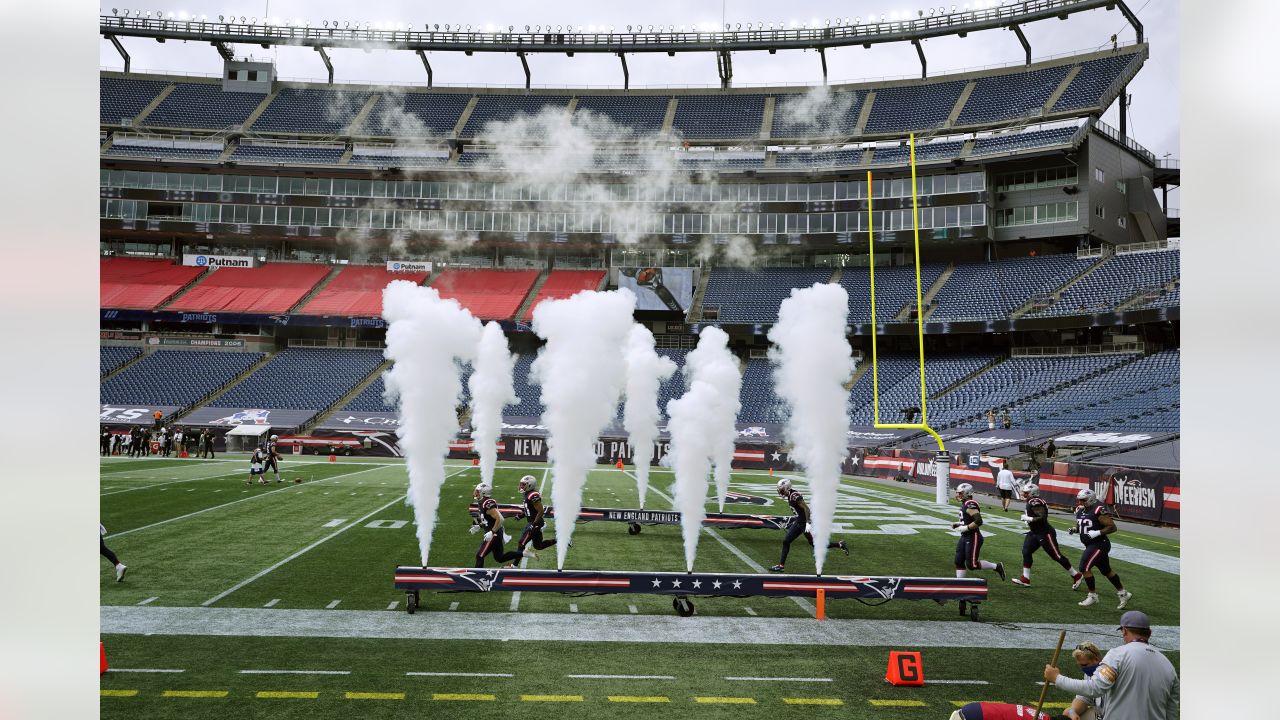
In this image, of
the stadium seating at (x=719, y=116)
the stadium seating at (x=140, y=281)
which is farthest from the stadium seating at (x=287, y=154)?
the stadium seating at (x=719, y=116)

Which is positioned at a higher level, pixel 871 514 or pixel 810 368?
pixel 810 368

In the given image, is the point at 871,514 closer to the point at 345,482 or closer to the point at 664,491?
the point at 664,491

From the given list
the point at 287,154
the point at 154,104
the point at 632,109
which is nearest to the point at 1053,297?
the point at 632,109

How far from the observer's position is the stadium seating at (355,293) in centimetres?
5619

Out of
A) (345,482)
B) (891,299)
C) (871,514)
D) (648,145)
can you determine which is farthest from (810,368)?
(648,145)

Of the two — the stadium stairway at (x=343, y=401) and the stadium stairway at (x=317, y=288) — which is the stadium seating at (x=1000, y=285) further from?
the stadium stairway at (x=317, y=288)

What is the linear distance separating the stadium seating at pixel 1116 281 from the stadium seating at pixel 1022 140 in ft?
25.3

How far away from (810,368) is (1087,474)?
16030 millimetres

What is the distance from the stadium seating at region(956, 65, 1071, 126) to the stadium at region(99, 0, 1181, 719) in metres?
0.29

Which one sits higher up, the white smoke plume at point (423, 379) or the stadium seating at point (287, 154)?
the stadium seating at point (287, 154)

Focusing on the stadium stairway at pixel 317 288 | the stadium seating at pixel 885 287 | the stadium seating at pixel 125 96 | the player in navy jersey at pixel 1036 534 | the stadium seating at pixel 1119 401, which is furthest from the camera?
the stadium seating at pixel 125 96

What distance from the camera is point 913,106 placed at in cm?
5928

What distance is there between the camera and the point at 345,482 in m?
28.7

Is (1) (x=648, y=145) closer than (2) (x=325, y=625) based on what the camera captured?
No
